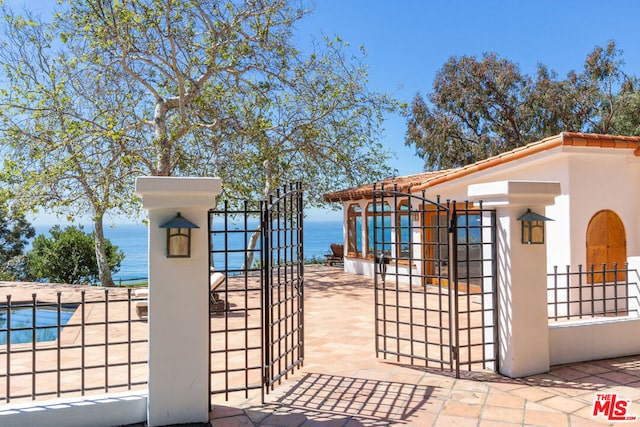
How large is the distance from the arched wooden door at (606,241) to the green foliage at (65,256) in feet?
54.8

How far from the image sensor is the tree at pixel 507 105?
21516mm

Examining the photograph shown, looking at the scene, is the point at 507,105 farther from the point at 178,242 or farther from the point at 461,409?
the point at 178,242

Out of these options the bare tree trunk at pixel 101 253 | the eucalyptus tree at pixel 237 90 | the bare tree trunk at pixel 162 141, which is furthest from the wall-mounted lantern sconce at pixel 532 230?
the bare tree trunk at pixel 101 253

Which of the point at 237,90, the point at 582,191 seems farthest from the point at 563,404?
the point at 237,90

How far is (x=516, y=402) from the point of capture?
4398 mm

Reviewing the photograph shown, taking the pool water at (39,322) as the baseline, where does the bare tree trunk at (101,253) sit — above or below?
above

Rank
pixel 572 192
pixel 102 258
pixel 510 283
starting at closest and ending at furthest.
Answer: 1. pixel 510 283
2. pixel 572 192
3. pixel 102 258

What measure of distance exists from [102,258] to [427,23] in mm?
20828

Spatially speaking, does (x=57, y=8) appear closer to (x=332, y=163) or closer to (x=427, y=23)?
(x=332, y=163)

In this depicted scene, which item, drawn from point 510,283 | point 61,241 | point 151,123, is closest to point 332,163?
point 151,123

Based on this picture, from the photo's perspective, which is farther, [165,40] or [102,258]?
[102,258]

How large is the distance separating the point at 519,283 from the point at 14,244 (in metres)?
25.9

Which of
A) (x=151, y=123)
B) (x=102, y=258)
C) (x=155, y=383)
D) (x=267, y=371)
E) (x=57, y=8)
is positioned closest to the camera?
(x=155, y=383)

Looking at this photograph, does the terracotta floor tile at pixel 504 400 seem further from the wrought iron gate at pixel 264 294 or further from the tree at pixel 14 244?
the tree at pixel 14 244
